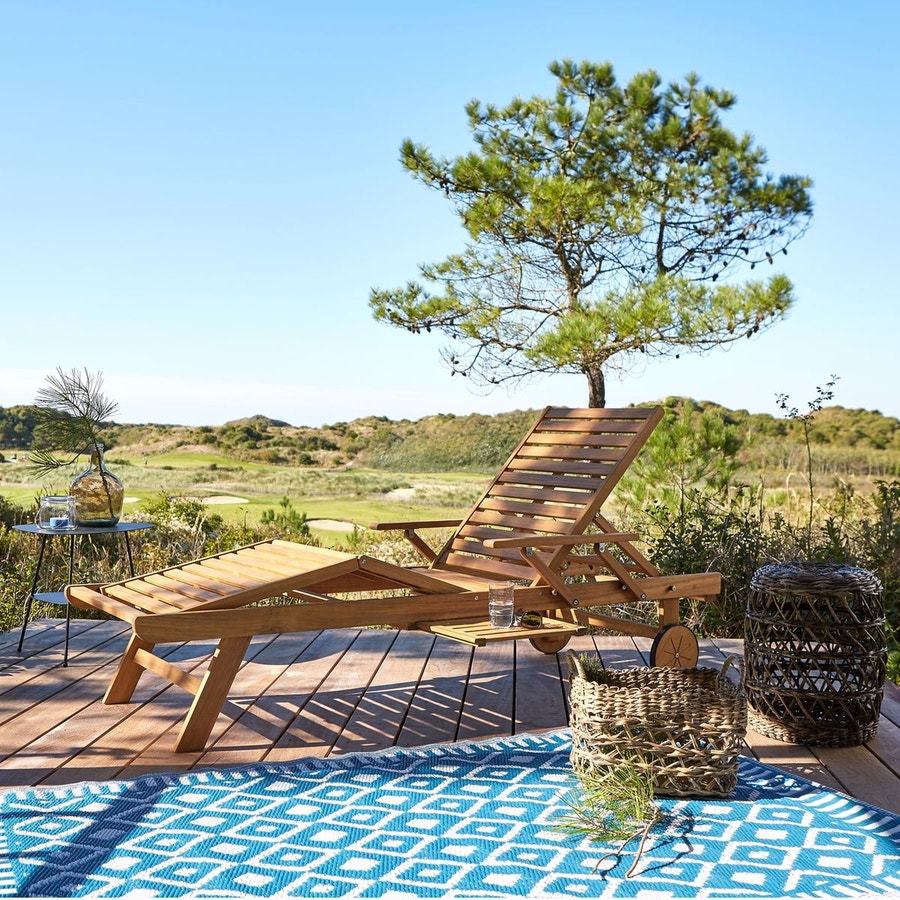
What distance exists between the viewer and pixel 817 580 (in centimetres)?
321

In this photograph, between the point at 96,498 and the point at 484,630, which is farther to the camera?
the point at 96,498

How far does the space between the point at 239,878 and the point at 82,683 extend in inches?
82.8

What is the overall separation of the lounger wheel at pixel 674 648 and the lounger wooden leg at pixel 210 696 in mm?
1691

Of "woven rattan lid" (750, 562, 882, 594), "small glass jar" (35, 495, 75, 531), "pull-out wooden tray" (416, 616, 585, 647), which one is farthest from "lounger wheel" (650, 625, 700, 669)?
"small glass jar" (35, 495, 75, 531)

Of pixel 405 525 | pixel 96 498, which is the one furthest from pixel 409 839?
pixel 96 498

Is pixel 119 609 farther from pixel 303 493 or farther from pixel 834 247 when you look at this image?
pixel 834 247

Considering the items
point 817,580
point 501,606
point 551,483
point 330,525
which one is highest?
point 551,483

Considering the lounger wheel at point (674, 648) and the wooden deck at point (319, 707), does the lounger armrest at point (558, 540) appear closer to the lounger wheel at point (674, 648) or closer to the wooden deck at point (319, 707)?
the lounger wheel at point (674, 648)

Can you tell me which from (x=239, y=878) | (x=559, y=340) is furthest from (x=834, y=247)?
(x=239, y=878)

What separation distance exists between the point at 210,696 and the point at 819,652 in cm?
204

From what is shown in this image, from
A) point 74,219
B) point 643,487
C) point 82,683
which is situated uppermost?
point 74,219

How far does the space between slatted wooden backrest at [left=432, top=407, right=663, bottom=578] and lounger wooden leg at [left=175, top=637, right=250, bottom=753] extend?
4.72ft

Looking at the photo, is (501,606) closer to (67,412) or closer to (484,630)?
(484,630)

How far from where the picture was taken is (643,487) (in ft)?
26.5
